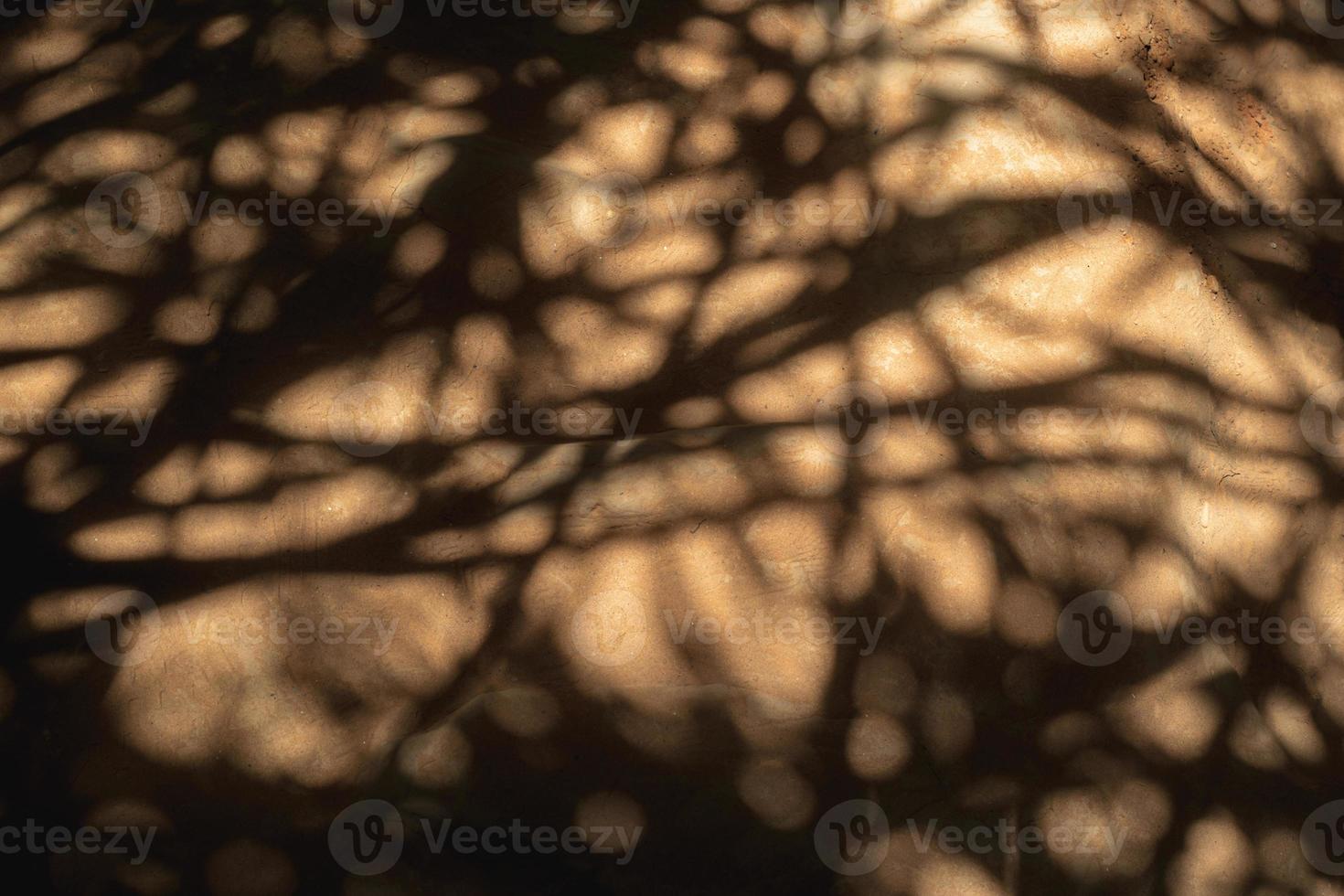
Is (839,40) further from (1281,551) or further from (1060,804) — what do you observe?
(1060,804)

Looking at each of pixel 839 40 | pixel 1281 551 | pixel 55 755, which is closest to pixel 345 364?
pixel 55 755

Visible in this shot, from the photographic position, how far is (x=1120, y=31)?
151 inches
